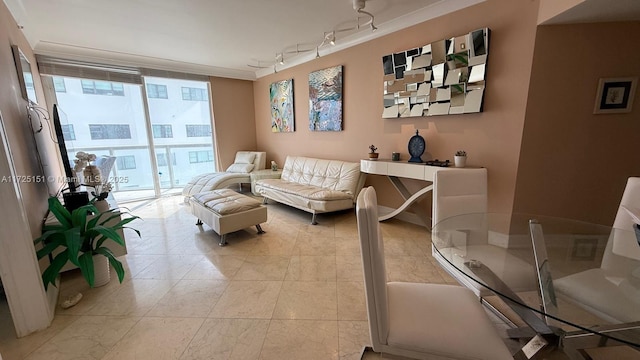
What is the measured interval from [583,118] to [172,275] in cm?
389

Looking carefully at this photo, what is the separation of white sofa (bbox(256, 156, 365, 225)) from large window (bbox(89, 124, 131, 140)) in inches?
103

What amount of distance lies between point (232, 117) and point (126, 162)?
7.05ft

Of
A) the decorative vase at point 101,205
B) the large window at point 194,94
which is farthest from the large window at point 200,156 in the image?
the decorative vase at point 101,205

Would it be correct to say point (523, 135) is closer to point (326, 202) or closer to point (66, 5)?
point (326, 202)

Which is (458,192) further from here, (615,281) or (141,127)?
(141,127)

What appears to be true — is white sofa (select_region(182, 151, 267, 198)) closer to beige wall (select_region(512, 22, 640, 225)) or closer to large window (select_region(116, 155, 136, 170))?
large window (select_region(116, 155, 136, 170))

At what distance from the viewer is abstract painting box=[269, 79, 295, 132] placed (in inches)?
187

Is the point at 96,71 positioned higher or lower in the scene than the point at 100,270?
higher

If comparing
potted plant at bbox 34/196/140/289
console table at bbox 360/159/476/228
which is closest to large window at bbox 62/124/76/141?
potted plant at bbox 34/196/140/289

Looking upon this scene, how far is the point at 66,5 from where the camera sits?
2461 millimetres

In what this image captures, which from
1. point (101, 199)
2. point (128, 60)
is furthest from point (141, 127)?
point (101, 199)

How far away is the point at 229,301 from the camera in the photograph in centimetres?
183

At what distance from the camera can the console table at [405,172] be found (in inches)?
103

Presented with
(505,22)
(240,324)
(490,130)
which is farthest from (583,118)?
(240,324)
